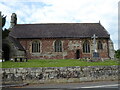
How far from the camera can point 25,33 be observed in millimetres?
39094

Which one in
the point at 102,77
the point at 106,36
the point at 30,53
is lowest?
the point at 102,77

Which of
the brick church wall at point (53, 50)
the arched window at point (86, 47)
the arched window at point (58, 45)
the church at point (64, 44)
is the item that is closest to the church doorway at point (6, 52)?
the church at point (64, 44)

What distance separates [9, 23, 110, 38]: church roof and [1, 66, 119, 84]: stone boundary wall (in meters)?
22.9

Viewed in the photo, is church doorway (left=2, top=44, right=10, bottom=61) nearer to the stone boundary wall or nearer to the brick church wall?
the brick church wall

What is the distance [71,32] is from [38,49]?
7.87 m

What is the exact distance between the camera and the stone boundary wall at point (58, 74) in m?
13.7

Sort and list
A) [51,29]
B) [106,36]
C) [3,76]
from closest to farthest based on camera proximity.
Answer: [3,76], [106,36], [51,29]

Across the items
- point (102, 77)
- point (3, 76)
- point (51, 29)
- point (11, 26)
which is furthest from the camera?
point (11, 26)

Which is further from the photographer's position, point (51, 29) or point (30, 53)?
point (51, 29)

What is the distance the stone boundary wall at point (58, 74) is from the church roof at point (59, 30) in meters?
22.9

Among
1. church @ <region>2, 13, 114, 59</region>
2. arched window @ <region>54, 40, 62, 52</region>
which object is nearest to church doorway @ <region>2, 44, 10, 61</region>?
church @ <region>2, 13, 114, 59</region>

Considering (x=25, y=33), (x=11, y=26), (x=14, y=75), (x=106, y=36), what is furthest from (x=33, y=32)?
(x=14, y=75)

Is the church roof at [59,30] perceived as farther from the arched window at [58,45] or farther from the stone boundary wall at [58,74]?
the stone boundary wall at [58,74]

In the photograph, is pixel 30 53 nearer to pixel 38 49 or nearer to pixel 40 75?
pixel 38 49
